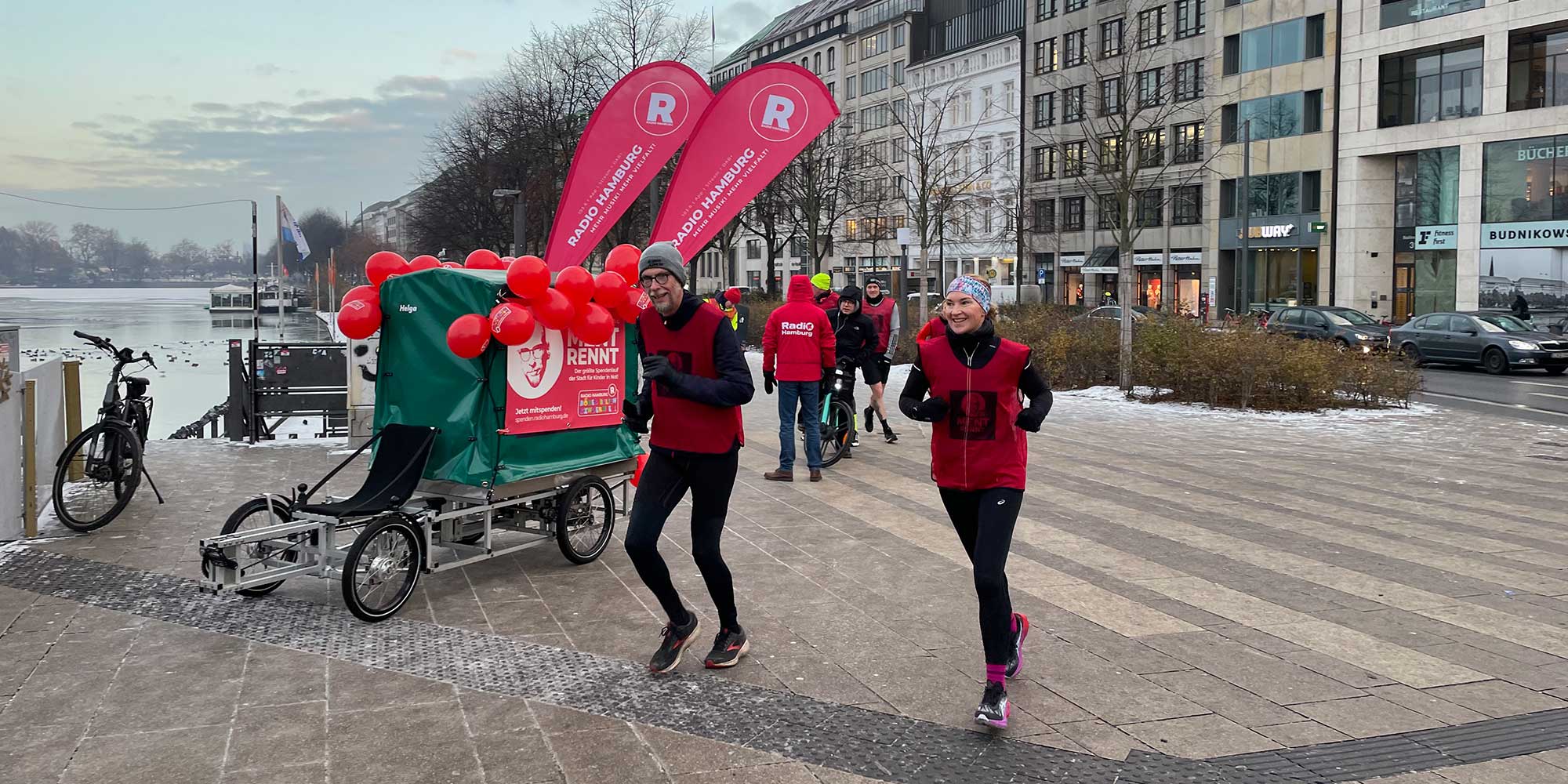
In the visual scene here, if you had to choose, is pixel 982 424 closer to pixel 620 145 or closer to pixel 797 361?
pixel 797 361

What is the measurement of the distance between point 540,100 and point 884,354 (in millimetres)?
27118

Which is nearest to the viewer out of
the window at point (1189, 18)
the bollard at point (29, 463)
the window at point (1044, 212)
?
the bollard at point (29, 463)

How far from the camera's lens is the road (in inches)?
703

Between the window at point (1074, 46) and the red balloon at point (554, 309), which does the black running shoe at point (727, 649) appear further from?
the window at point (1074, 46)

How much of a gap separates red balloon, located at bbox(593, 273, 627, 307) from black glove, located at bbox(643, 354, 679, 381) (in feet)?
7.88

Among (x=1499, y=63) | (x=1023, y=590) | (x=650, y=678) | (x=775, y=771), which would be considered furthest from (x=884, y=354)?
(x=1499, y=63)

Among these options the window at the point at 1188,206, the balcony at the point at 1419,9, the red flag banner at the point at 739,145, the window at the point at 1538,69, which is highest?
the balcony at the point at 1419,9

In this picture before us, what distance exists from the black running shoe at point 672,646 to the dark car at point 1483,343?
23.6 m

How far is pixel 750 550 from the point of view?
7621mm

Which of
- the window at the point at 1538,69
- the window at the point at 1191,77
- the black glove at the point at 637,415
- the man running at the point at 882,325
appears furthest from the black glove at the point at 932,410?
the window at the point at 1191,77

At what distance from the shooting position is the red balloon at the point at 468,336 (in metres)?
6.38

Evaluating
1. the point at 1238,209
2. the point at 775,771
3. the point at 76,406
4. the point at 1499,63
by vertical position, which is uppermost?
the point at 1499,63

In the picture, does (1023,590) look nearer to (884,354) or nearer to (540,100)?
(884,354)

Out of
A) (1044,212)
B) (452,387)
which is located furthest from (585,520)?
(1044,212)
